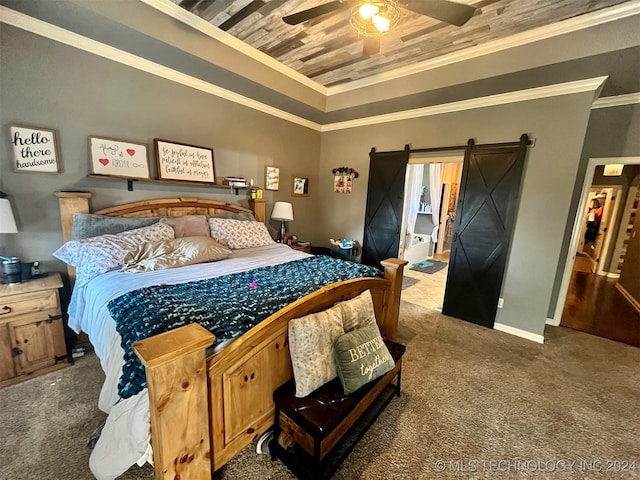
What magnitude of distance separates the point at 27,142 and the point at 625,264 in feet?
26.7

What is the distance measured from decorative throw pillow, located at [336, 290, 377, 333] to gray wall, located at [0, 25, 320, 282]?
2392 millimetres

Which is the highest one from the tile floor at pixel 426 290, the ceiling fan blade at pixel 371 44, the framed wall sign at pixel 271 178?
the ceiling fan blade at pixel 371 44

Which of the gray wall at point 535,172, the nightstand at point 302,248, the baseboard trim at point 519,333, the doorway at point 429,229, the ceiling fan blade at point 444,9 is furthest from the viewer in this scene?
the doorway at point 429,229

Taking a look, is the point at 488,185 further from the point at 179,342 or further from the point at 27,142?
the point at 27,142

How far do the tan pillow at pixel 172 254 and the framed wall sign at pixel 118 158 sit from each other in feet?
2.84

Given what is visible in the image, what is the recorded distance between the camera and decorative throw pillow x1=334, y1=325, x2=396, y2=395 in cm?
144

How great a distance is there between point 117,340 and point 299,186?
3411mm

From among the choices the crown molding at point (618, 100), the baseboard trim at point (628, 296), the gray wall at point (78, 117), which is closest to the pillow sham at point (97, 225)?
the gray wall at point (78, 117)

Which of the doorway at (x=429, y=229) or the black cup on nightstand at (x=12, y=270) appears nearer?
the black cup on nightstand at (x=12, y=270)

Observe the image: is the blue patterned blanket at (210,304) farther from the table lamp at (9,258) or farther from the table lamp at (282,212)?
the table lamp at (282,212)

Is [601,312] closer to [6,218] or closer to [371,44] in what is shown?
[371,44]

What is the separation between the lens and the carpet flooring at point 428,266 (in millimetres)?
5436

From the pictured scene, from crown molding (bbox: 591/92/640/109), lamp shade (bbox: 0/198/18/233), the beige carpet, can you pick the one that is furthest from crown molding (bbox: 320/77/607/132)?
lamp shade (bbox: 0/198/18/233)

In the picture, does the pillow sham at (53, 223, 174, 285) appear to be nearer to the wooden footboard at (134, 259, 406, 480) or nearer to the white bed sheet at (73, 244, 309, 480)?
the white bed sheet at (73, 244, 309, 480)
